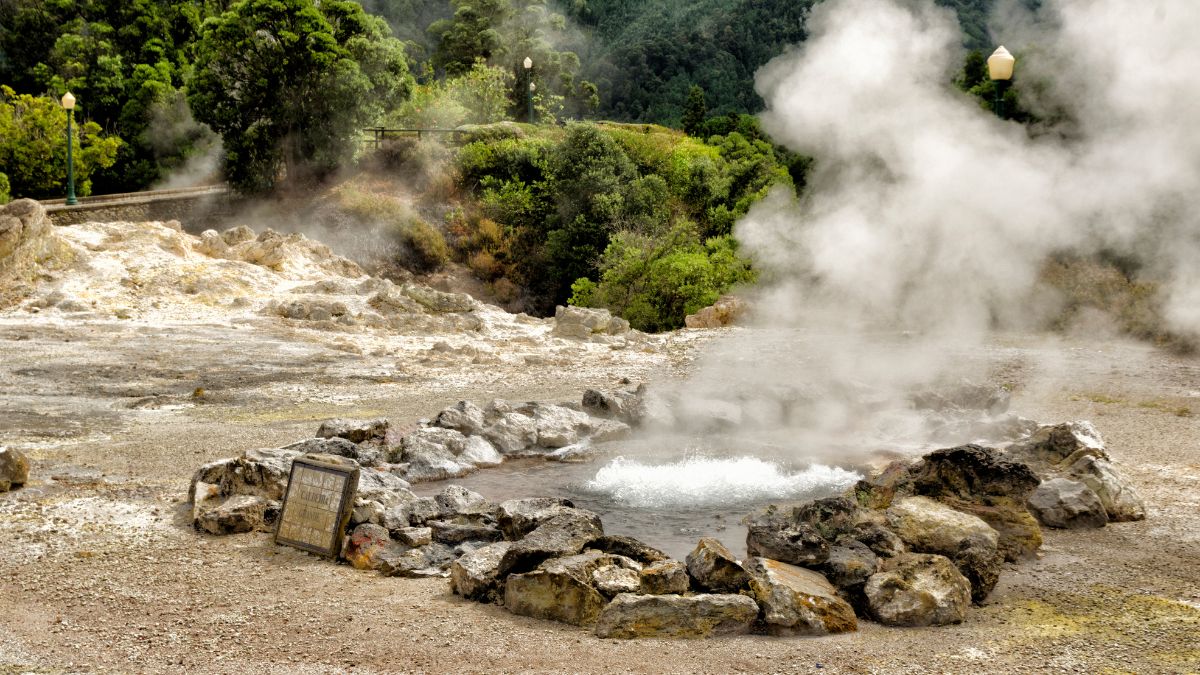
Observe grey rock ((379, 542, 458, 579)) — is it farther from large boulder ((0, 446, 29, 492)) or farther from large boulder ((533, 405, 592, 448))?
large boulder ((0, 446, 29, 492))

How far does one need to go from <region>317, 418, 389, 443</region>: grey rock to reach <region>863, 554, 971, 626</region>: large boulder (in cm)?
653

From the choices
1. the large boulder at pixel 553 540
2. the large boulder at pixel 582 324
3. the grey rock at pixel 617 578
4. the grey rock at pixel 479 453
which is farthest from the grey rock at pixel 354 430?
the large boulder at pixel 582 324

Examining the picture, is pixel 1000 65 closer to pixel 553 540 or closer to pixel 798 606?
pixel 798 606

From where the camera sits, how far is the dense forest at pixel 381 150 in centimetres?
3216

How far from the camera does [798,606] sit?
708cm

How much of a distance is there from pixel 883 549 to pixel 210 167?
3440 centimetres

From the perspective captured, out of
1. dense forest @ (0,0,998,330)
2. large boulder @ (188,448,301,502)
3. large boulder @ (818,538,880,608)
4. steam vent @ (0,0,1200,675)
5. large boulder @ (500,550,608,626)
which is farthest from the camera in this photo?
dense forest @ (0,0,998,330)

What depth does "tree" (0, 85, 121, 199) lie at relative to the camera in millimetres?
32906

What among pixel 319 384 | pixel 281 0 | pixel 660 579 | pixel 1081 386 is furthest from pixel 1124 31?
pixel 281 0

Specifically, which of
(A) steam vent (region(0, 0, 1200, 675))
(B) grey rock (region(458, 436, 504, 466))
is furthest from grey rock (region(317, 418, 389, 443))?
(B) grey rock (region(458, 436, 504, 466))

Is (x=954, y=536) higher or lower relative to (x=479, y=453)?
higher

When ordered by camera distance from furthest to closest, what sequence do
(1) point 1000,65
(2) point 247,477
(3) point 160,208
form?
1. (3) point 160,208
2. (1) point 1000,65
3. (2) point 247,477

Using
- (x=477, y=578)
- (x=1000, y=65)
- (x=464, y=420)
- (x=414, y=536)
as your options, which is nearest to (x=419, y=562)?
(x=414, y=536)

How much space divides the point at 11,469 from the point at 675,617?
22.8 feet
